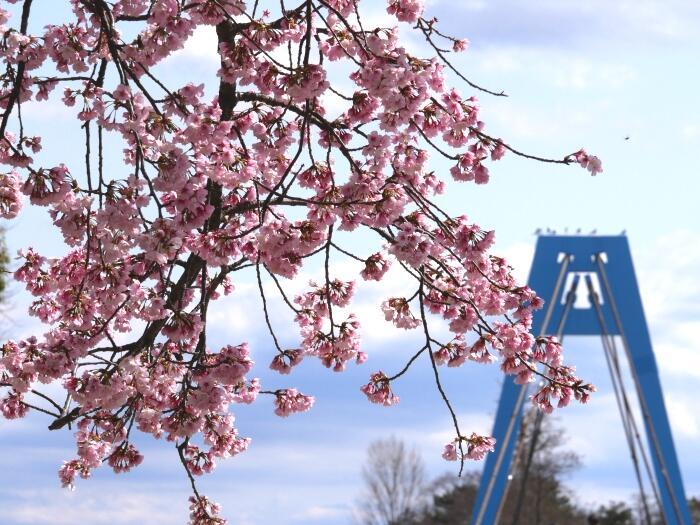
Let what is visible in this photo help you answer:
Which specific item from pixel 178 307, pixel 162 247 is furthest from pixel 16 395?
pixel 162 247

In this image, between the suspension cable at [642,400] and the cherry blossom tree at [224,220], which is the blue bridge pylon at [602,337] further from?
the cherry blossom tree at [224,220]

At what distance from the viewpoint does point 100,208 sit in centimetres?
379

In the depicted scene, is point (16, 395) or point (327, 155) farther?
point (16, 395)

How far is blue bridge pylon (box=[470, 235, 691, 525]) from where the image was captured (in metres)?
9.28

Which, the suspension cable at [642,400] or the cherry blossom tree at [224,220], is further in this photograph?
the suspension cable at [642,400]

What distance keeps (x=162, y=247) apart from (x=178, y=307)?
1.68 feet

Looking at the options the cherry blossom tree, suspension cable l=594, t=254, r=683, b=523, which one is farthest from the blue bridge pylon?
the cherry blossom tree

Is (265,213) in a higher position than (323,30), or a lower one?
lower

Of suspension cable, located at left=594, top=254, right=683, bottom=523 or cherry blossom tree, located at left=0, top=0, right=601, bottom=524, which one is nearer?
cherry blossom tree, located at left=0, top=0, right=601, bottom=524

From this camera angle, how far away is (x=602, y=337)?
9.98 metres

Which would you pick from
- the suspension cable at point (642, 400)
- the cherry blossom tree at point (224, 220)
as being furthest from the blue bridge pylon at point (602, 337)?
the cherry blossom tree at point (224, 220)

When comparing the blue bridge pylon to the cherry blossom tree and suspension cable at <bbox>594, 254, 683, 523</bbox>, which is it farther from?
the cherry blossom tree

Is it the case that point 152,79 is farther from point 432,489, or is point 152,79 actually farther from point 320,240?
point 432,489

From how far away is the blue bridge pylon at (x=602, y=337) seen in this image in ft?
30.5
